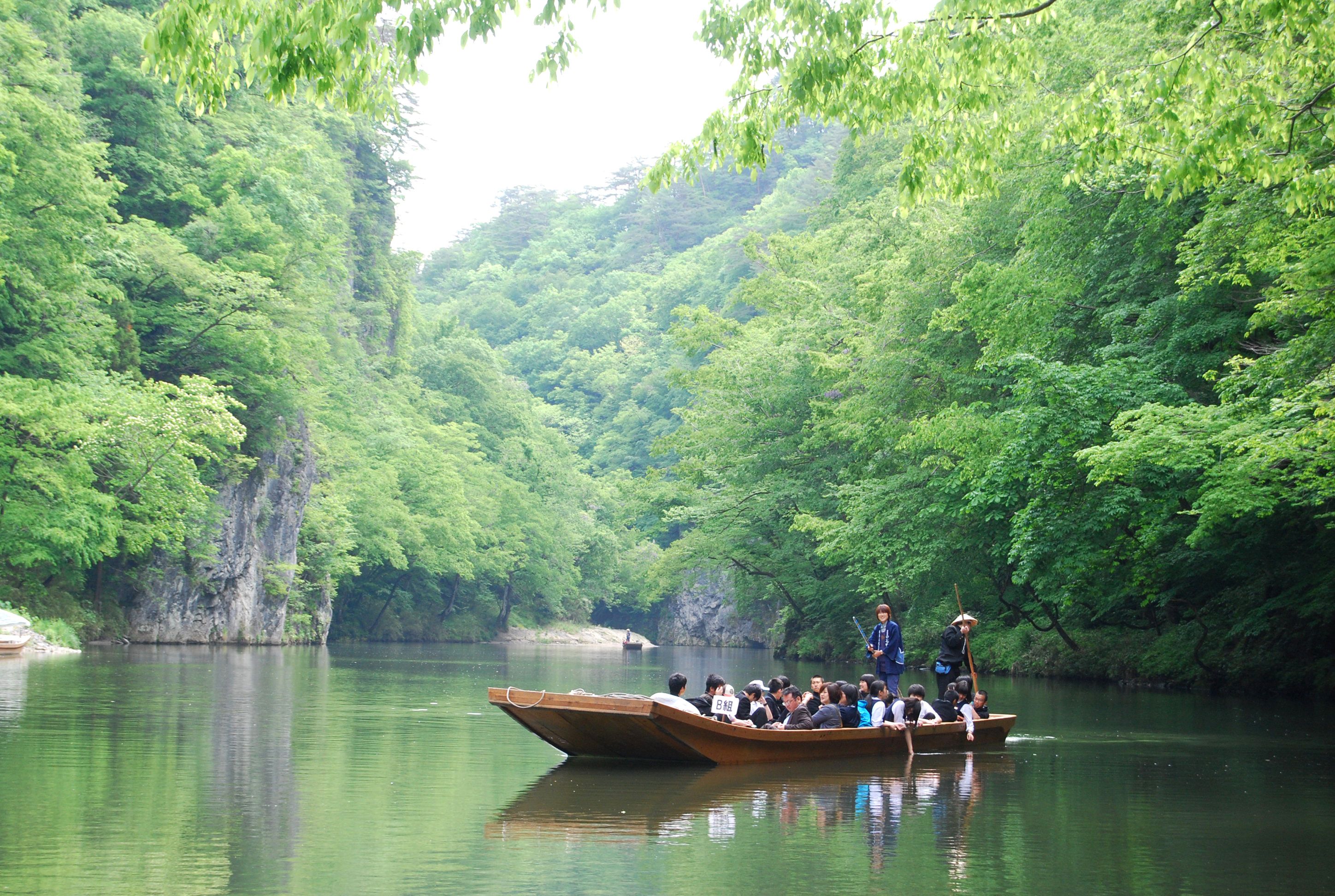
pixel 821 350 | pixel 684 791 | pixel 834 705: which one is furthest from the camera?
pixel 821 350

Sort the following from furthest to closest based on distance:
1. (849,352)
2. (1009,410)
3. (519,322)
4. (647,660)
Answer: (519,322) < (647,660) < (849,352) < (1009,410)

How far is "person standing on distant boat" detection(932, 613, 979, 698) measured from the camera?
53.2 ft

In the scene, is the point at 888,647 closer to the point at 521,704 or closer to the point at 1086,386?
the point at 521,704

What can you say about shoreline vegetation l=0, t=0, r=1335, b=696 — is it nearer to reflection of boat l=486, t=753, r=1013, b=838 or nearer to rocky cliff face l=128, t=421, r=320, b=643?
rocky cliff face l=128, t=421, r=320, b=643

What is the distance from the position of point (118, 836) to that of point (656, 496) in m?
39.5

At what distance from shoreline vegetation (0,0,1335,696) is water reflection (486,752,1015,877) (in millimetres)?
4838

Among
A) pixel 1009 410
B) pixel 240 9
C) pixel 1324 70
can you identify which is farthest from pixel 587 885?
pixel 1009 410

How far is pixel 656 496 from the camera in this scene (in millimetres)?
47500

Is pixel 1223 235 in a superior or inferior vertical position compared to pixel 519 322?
inferior

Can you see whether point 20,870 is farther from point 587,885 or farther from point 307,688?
point 307,688

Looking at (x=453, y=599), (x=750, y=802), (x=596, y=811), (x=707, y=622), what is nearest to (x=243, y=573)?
(x=453, y=599)

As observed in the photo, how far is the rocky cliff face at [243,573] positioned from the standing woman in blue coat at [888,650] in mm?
28916

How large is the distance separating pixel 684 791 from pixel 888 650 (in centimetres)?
544

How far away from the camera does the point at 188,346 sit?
41.3 metres
